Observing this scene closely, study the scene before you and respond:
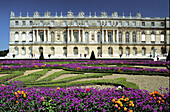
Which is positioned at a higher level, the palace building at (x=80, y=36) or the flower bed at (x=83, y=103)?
the palace building at (x=80, y=36)

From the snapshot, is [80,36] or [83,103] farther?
[80,36]

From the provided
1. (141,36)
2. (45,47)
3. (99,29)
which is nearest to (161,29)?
(141,36)

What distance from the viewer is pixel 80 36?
133 ft

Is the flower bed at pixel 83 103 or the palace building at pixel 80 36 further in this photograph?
the palace building at pixel 80 36

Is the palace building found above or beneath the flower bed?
above

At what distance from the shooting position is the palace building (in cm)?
4028

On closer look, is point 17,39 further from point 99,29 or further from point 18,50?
point 99,29

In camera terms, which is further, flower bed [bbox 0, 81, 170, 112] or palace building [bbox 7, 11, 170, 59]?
palace building [bbox 7, 11, 170, 59]

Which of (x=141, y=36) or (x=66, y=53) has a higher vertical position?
(x=141, y=36)

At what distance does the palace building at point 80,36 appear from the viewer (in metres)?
40.3

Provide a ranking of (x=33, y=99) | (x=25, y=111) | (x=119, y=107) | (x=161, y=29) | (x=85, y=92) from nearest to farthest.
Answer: (x=119, y=107)
(x=25, y=111)
(x=33, y=99)
(x=85, y=92)
(x=161, y=29)

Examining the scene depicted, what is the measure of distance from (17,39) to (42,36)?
7.73 meters

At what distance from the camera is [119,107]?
3684 millimetres

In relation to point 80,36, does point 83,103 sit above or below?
below
